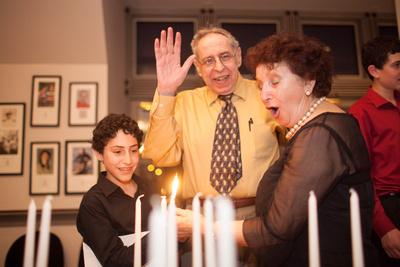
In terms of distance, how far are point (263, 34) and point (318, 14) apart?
0.76m

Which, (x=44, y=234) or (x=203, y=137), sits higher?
→ (x=203, y=137)

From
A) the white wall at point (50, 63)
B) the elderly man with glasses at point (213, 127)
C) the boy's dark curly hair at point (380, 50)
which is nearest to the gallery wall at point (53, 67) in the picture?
the white wall at point (50, 63)

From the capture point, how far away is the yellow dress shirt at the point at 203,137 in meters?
1.93

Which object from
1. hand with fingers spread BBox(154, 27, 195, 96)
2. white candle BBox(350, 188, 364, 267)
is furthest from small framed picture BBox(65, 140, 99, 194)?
white candle BBox(350, 188, 364, 267)

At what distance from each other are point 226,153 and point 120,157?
544 millimetres

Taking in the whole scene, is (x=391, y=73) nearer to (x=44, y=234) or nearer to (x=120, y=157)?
(x=120, y=157)

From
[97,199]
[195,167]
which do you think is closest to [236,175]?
[195,167]

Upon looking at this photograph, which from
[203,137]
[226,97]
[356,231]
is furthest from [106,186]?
[356,231]

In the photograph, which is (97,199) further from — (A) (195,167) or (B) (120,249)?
(A) (195,167)

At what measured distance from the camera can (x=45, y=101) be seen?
3787mm

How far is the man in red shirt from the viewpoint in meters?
1.85

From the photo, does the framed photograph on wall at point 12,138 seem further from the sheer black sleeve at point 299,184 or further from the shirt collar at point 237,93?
the sheer black sleeve at point 299,184

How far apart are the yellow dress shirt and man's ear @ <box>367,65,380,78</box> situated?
0.66 m

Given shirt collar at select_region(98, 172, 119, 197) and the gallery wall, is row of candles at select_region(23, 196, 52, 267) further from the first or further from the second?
the gallery wall
